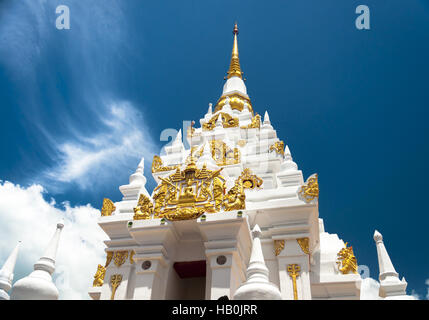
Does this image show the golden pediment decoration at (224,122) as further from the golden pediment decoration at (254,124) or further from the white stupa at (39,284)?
the white stupa at (39,284)

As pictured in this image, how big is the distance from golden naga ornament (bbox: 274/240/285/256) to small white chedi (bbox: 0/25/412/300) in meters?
0.03

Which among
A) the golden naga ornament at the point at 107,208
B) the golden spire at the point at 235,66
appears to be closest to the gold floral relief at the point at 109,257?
the golden naga ornament at the point at 107,208

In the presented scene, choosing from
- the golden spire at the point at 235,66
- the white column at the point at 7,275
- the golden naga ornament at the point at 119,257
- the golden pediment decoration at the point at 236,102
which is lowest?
the white column at the point at 7,275

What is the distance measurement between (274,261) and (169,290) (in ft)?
12.0

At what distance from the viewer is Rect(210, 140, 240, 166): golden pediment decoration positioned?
1651 cm

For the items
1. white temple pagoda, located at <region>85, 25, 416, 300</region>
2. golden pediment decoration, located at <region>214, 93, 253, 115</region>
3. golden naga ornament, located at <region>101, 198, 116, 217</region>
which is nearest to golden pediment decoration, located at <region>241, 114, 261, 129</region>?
golden pediment decoration, located at <region>214, 93, 253, 115</region>

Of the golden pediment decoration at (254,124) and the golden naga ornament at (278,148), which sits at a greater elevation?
the golden pediment decoration at (254,124)

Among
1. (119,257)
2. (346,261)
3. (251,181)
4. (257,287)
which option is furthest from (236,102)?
(257,287)

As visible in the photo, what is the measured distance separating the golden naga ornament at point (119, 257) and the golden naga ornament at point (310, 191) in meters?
6.74

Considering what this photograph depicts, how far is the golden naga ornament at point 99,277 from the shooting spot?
14797 mm

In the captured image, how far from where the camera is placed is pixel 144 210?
11.6 m

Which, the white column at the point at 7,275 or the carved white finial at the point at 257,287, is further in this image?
the white column at the point at 7,275

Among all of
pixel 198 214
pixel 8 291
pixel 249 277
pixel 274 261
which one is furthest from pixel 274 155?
pixel 8 291

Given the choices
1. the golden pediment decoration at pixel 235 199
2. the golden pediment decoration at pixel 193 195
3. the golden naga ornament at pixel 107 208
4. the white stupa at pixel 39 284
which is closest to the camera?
the white stupa at pixel 39 284
